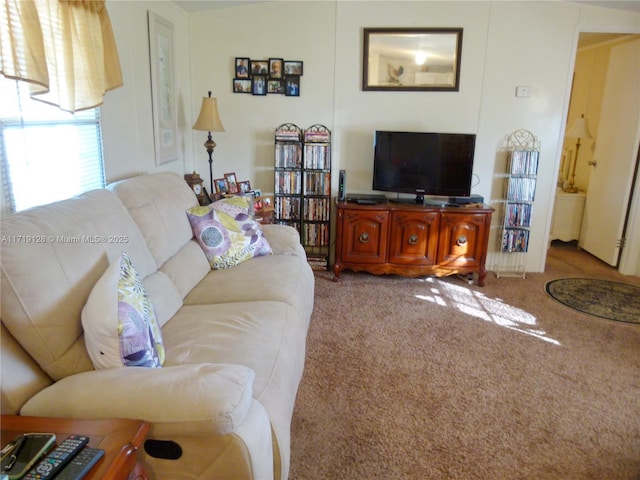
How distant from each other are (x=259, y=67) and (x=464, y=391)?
9.87ft

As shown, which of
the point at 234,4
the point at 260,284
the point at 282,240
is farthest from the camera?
the point at 234,4

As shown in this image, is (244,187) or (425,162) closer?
(425,162)

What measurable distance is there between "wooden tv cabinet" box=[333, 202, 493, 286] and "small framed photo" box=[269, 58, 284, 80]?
1.23 metres

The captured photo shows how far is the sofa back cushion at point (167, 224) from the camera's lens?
215 cm

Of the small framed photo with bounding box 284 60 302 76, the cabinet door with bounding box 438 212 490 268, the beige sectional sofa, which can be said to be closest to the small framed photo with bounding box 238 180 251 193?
the small framed photo with bounding box 284 60 302 76

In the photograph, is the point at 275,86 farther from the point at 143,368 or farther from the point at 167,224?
the point at 143,368

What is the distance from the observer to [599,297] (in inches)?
144

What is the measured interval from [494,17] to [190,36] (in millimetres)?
2533

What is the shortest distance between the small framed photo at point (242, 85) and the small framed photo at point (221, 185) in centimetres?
80

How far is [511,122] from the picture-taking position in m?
3.95

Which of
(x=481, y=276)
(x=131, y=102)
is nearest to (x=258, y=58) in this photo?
(x=131, y=102)

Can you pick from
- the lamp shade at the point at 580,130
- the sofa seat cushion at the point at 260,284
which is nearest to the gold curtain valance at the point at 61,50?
the sofa seat cushion at the point at 260,284

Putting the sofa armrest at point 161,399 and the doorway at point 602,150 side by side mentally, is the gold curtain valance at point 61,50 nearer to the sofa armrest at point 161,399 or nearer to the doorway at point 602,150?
the sofa armrest at point 161,399

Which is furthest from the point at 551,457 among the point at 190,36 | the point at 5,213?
the point at 190,36
